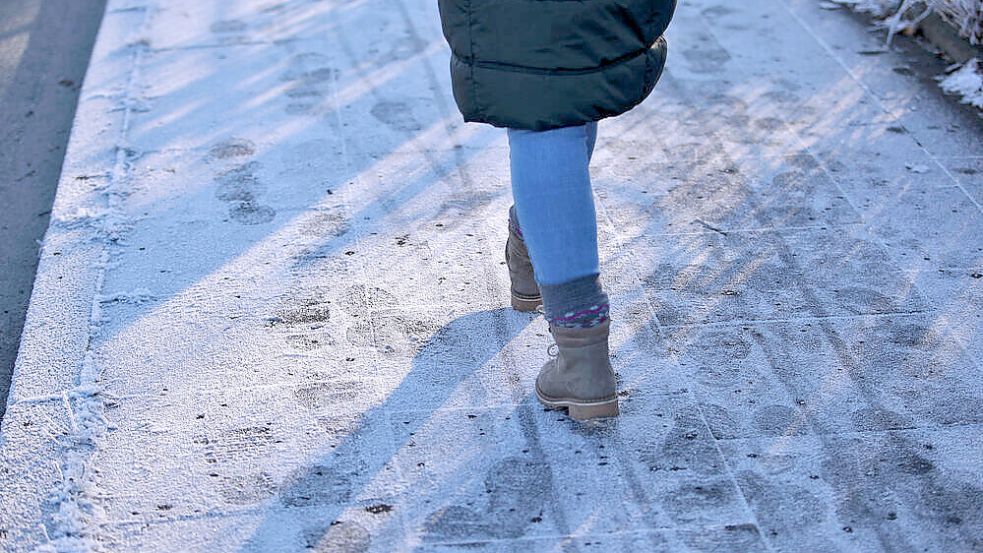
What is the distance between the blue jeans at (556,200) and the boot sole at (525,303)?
0.44 metres

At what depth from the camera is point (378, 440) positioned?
7.16 ft

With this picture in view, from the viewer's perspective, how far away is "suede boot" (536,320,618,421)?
216 centimetres

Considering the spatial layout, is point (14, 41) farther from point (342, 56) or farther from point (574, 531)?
point (574, 531)

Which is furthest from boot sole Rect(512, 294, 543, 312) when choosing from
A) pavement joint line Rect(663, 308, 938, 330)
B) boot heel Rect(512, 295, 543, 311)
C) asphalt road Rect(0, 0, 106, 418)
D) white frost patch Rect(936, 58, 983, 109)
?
white frost patch Rect(936, 58, 983, 109)

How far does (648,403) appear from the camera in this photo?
2.29m

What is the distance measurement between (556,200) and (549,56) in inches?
11.0

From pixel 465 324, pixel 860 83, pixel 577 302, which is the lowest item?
pixel 860 83

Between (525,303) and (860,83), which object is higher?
(525,303)

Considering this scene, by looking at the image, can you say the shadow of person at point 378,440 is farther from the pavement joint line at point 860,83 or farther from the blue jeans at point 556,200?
the pavement joint line at point 860,83

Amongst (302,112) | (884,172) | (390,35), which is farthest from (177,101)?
(884,172)

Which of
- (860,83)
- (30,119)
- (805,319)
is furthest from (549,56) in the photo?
(30,119)

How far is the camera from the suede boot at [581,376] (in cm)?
216

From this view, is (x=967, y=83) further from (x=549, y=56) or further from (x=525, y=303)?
(x=549, y=56)

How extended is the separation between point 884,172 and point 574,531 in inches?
70.3
